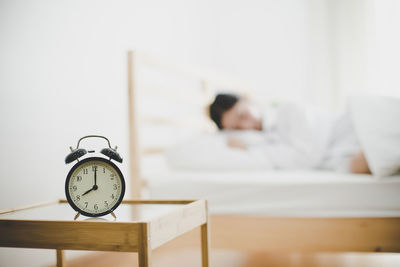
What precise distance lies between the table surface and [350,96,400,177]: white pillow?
0.80 meters

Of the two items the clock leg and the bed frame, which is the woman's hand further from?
the clock leg

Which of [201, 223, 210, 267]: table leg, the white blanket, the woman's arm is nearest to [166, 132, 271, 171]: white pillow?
the white blanket

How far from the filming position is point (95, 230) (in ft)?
2.75

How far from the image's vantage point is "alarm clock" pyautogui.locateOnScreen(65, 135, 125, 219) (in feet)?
3.07

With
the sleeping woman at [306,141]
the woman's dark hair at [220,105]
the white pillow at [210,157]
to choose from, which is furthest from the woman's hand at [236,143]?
the woman's dark hair at [220,105]

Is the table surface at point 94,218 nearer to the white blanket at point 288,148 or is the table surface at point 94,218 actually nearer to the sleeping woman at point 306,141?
the white blanket at point 288,148

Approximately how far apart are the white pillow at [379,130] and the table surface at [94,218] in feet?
2.63

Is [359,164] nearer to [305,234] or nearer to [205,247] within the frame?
[305,234]

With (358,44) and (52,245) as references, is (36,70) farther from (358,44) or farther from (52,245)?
(358,44)

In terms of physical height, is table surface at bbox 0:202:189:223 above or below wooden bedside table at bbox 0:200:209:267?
above

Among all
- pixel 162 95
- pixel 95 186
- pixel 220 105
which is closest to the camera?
pixel 95 186

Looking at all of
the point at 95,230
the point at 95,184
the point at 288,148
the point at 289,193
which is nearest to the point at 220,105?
the point at 288,148

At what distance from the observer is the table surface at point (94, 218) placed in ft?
2.93

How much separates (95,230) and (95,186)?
0.43 ft
